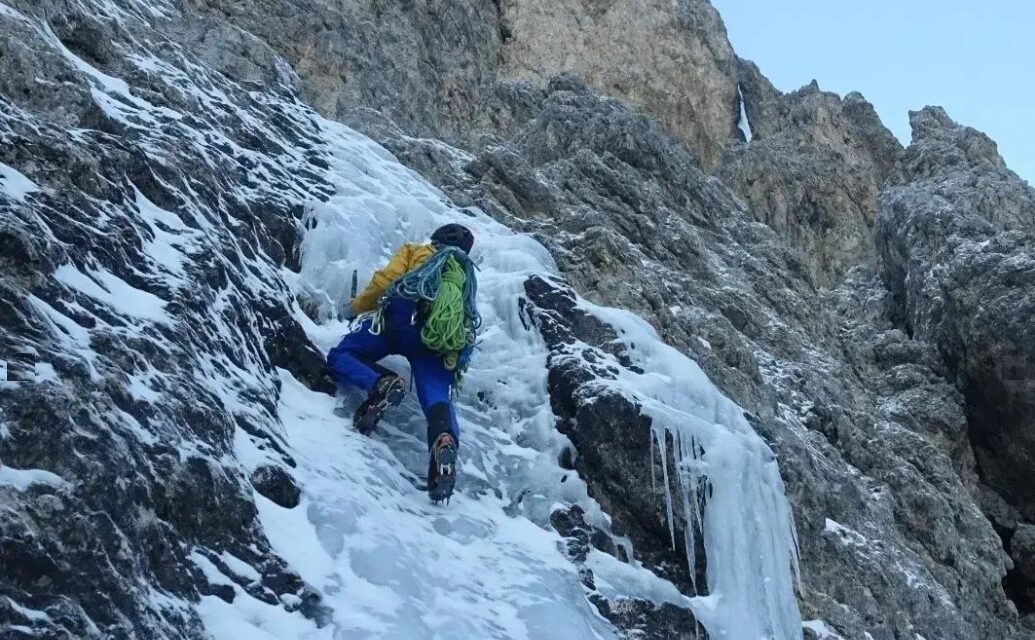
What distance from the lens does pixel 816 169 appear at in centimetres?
2322

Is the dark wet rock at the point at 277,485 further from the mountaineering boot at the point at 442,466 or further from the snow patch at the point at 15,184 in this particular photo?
the snow patch at the point at 15,184

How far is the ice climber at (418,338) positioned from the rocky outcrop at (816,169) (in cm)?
1473

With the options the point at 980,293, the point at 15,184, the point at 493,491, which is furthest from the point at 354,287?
the point at 980,293

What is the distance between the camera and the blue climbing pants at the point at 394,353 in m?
7.08

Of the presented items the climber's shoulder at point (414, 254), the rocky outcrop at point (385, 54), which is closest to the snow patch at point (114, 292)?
the climber's shoulder at point (414, 254)

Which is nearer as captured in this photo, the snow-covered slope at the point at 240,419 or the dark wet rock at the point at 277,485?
the snow-covered slope at the point at 240,419

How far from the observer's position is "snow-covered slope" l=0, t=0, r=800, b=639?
4629 millimetres

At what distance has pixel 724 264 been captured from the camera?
45.6 feet

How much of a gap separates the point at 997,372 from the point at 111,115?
36.4ft

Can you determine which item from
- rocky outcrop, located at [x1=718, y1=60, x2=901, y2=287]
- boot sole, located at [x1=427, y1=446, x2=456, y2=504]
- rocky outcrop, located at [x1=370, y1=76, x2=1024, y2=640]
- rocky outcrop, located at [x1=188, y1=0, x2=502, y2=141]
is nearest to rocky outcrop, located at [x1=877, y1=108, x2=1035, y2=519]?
rocky outcrop, located at [x1=370, y1=76, x2=1024, y2=640]

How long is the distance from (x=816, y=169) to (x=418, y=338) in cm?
1757

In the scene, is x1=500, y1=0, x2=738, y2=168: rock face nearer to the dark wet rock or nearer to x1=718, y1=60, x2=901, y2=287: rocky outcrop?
x1=718, y1=60, x2=901, y2=287: rocky outcrop

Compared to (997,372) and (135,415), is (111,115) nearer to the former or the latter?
(135,415)

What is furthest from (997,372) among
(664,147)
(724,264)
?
(664,147)
